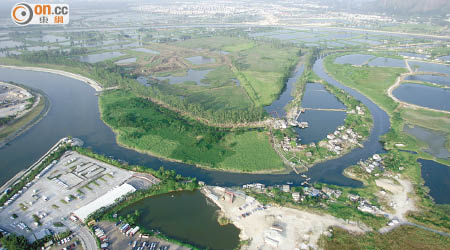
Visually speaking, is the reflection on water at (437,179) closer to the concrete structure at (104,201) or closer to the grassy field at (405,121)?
the grassy field at (405,121)

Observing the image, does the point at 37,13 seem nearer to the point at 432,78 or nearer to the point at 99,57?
the point at 99,57

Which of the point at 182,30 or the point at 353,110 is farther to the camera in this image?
the point at 182,30

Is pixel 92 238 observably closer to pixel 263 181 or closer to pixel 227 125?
pixel 263 181

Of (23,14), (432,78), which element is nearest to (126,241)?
(23,14)

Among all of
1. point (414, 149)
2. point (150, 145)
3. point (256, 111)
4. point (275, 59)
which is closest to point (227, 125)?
point (256, 111)

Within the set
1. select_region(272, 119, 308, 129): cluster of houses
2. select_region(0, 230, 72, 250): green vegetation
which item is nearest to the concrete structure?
select_region(0, 230, 72, 250): green vegetation
